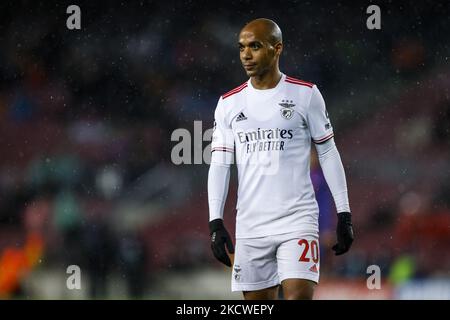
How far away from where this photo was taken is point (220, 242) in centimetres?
463

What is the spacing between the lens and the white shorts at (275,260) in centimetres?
441

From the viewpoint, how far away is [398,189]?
32.1ft

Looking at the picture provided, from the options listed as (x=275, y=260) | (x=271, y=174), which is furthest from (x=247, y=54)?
(x=275, y=260)

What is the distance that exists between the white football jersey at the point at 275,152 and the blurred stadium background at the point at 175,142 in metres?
4.72

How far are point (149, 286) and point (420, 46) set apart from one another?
4.47 meters

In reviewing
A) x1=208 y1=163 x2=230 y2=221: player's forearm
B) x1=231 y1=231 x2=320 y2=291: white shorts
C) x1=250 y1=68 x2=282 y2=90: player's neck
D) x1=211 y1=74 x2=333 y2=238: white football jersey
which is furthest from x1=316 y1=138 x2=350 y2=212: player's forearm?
x1=208 y1=163 x2=230 y2=221: player's forearm

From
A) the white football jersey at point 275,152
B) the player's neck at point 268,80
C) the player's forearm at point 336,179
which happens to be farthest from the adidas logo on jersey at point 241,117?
the player's forearm at point 336,179

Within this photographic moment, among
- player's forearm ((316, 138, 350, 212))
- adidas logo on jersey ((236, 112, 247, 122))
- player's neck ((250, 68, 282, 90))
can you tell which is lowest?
player's forearm ((316, 138, 350, 212))

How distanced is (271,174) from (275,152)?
13 cm

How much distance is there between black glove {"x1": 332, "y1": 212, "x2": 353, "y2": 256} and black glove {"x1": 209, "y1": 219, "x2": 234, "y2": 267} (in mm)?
629

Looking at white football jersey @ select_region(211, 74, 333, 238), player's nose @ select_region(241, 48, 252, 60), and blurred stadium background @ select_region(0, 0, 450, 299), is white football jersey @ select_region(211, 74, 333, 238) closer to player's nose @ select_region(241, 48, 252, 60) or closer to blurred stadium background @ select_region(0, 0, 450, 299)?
player's nose @ select_region(241, 48, 252, 60)

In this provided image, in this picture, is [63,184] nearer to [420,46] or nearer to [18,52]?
[18,52]

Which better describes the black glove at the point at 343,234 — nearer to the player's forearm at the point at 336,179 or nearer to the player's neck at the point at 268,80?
Result: the player's forearm at the point at 336,179

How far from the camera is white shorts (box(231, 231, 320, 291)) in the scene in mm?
4406
